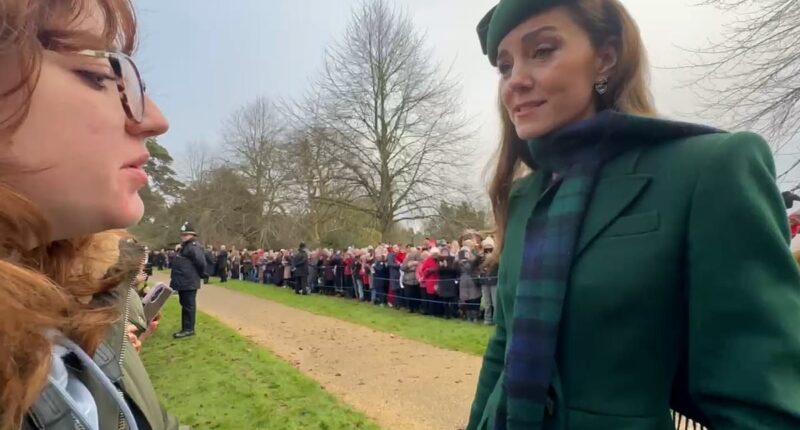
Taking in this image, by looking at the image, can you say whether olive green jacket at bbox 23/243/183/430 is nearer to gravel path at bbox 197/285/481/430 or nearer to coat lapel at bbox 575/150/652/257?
coat lapel at bbox 575/150/652/257

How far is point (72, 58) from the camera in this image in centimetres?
98

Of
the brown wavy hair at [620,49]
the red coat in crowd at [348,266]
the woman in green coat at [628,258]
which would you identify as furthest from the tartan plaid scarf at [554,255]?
the red coat in crowd at [348,266]

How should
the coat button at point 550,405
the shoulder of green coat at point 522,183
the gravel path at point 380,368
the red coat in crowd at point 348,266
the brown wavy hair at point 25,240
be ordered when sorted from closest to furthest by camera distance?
the brown wavy hair at point 25,240 < the coat button at point 550,405 < the shoulder of green coat at point 522,183 < the gravel path at point 380,368 < the red coat in crowd at point 348,266

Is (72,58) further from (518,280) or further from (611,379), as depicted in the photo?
(611,379)

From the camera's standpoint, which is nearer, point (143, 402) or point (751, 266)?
point (751, 266)

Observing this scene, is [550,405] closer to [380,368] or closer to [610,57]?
[610,57]

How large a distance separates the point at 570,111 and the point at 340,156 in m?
24.6

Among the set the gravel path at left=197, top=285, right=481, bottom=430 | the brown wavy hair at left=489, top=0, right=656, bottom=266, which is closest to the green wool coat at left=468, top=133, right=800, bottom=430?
the brown wavy hair at left=489, top=0, right=656, bottom=266

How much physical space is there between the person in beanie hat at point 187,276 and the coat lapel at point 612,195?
999cm

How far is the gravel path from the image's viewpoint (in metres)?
5.58

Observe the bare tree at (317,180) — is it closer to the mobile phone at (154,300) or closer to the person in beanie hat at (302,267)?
the person in beanie hat at (302,267)

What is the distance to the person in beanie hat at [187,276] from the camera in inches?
400

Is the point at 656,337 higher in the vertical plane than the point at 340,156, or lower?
lower

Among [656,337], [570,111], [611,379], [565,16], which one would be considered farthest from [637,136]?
[611,379]
